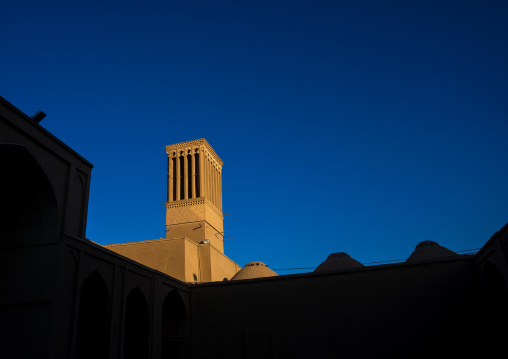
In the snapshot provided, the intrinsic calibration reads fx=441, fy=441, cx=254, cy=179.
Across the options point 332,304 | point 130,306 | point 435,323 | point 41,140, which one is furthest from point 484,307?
point 41,140

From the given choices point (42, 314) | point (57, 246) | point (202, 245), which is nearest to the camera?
point (42, 314)

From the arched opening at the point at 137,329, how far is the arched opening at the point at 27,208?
4221 mm

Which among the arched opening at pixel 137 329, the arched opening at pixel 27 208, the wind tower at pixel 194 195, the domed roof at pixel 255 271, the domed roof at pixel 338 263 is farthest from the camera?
the wind tower at pixel 194 195

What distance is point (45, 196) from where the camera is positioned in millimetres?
10203

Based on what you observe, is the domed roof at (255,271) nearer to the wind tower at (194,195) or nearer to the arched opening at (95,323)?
the wind tower at (194,195)

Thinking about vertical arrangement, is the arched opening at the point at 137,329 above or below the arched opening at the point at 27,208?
below

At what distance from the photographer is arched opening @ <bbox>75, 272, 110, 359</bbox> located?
11544 millimetres

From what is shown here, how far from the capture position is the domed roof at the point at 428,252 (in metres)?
19.3

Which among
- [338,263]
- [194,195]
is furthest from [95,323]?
[194,195]

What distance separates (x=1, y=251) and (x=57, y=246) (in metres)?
1.35

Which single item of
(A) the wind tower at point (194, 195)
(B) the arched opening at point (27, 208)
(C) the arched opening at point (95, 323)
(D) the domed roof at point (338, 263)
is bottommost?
(C) the arched opening at point (95, 323)

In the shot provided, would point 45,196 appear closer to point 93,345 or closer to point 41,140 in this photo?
point 41,140

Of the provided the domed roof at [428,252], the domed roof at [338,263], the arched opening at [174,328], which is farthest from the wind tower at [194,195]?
the domed roof at [428,252]

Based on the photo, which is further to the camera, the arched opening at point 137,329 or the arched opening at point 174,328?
the arched opening at point 174,328
